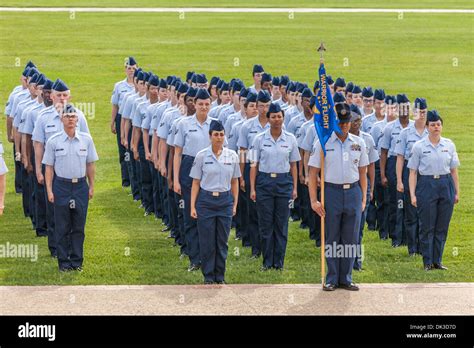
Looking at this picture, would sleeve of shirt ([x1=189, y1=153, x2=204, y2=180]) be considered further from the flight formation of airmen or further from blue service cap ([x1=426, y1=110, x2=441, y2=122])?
blue service cap ([x1=426, y1=110, x2=441, y2=122])

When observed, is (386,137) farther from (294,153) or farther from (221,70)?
(221,70)

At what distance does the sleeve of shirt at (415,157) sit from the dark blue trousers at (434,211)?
145 mm

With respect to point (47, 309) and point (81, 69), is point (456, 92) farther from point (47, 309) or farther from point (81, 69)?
point (47, 309)

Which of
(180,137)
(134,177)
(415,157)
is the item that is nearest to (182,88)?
(180,137)

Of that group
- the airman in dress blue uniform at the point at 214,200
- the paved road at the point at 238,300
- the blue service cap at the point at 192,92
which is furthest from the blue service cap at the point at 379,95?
the paved road at the point at 238,300

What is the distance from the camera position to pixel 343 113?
13367 millimetres

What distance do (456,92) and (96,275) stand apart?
2186 centimetres

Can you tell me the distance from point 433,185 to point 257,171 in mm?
2113

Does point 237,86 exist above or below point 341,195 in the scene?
above

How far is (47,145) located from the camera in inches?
574

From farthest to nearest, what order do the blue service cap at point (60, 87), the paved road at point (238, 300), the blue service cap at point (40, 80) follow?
the blue service cap at point (40, 80) < the blue service cap at point (60, 87) < the paved road at point (238, 300)

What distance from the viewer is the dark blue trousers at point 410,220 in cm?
1594

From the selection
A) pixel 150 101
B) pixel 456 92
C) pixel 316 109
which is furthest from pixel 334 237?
pixel 456 92

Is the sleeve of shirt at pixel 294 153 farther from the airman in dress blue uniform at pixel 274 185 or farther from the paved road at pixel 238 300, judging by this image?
the paved road at pixel 238 300
